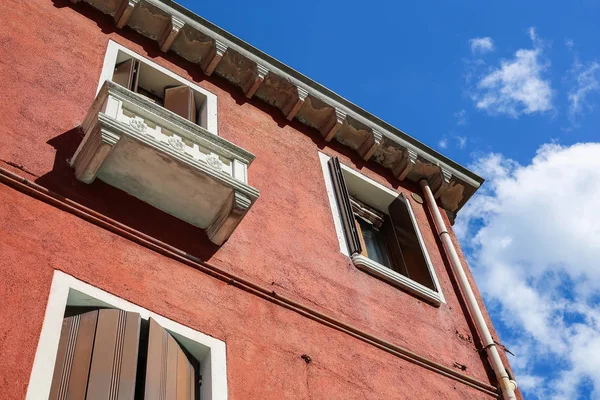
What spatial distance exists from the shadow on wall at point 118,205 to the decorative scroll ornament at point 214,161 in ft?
1.88

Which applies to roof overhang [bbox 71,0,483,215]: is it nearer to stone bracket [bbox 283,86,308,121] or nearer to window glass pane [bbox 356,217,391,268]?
stone bracket [bbox 283,86,308,121]

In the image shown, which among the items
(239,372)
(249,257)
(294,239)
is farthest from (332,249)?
(239,372)

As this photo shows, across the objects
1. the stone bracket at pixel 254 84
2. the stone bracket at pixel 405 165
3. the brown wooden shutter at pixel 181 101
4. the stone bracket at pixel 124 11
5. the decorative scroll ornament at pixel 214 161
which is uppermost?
the stone bracket at pixel 405 165

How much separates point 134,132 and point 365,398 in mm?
2916

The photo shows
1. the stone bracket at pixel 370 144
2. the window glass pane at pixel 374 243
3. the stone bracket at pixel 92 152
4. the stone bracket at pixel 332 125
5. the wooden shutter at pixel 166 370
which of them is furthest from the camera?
the stone bracket at pixel 370 144

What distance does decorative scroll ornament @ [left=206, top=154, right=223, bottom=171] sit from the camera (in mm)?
6698

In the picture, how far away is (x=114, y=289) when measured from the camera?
5426 millimetres

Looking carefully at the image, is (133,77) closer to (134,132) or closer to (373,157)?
(134,132)

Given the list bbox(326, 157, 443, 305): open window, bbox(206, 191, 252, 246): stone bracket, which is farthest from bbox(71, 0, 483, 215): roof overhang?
bbox(206, 191, 252, 246): stone bracket

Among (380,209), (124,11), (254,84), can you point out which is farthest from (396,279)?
(124,11)

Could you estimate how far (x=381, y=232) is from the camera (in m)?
9.77

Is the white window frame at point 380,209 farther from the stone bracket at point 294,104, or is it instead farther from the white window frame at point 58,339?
the white window frame at point 58,339

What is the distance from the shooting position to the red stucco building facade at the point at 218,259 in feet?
17.7

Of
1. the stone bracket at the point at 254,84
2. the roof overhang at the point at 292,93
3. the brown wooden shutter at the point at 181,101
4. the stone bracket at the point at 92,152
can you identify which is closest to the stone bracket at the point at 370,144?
the roof overhang at the point at 292,93
